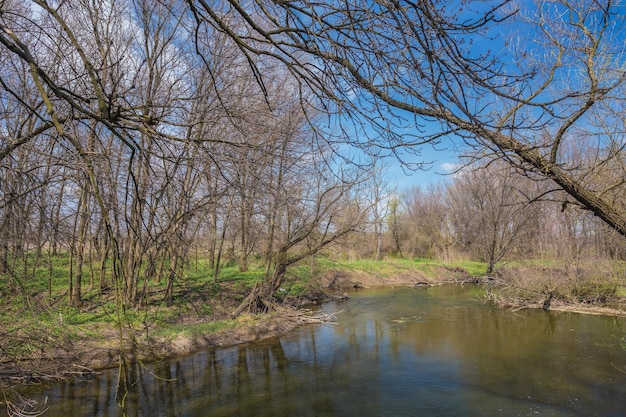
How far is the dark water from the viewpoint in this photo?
6938 mm

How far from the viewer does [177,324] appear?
1166 cm

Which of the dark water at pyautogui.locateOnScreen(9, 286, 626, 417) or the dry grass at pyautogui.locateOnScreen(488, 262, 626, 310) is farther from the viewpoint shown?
the dry grass at pyautogui.locateOnScreen(488, 262, 626, 310)

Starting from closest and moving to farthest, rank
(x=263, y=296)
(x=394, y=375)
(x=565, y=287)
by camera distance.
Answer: (x=394, y=375), (x=263, y=296), (x=565, y=287)

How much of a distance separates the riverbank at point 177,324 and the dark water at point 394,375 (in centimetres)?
57

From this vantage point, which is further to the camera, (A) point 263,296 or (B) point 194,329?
(A) point 263,296

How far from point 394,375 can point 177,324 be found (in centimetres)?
626

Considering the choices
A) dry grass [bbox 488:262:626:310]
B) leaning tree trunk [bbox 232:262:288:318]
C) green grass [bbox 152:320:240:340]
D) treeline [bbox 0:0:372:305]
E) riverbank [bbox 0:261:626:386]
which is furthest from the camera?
dry grass [bbox 488:262:626:310]

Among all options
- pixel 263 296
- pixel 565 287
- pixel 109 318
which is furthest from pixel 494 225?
pixel 109 318

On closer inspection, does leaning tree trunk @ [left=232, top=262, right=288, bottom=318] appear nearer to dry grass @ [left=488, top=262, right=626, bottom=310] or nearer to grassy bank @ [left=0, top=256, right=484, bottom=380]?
grassy bank @ [left=0, top=256, right=484, bottom=380]

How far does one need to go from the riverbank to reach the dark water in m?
0.57

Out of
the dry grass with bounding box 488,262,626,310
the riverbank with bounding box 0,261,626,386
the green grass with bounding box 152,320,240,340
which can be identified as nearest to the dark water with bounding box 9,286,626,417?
the riverbank with bounding box 0,261,626,386

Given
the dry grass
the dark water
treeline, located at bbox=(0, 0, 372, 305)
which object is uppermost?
treeline, located at bbox=(0, 0, 372, 305)

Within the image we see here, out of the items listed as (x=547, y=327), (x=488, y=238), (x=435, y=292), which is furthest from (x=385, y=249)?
(x=547, y=327)

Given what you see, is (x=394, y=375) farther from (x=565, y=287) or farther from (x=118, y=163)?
(x=565, y=287)
